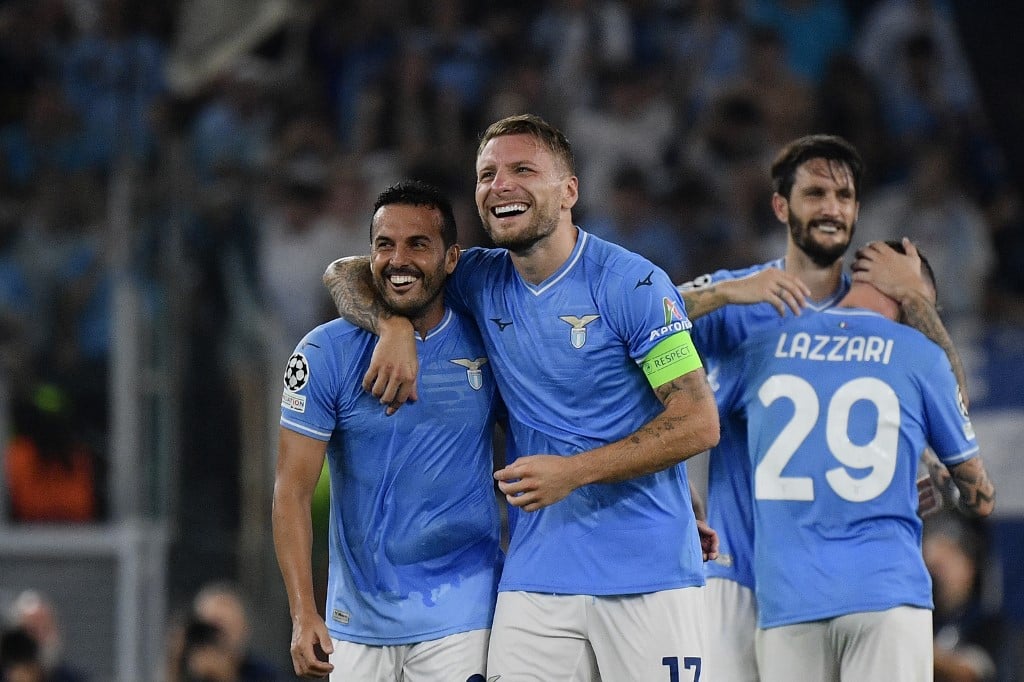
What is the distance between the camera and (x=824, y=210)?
15.1 ft

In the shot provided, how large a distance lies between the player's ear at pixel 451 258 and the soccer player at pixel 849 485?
109 cm

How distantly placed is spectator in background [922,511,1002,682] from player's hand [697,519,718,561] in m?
2.88

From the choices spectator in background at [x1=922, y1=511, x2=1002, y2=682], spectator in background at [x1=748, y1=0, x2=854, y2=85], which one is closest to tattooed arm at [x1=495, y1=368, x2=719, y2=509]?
spectator in background at [x1=922, y1=511, x2=1002, y2=682]

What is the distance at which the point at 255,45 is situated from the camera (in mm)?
10805

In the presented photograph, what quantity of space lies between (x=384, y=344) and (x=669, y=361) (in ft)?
2.84

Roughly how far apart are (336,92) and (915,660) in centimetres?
754

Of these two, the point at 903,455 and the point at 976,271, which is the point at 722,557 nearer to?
the point at 903,455

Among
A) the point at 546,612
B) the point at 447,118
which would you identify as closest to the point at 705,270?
the point at 447,118

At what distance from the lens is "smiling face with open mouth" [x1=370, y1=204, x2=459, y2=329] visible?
13.8 ft

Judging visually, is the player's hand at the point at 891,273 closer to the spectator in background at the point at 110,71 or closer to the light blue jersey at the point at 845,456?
the light blue jersey at the point at 845,456

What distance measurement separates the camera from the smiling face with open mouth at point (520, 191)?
158 inches

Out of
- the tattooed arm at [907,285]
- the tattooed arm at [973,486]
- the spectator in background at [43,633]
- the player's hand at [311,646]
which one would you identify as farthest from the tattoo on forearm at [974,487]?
the spectator in background at [43,633]

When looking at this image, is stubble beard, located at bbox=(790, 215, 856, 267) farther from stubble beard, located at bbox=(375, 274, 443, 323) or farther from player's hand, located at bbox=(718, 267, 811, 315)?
stubble beard, located at bbox=(375, 274, 443, 323)

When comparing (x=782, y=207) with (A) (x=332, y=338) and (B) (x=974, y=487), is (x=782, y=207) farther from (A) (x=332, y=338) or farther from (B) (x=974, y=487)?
(A) (x=332, y=338)
